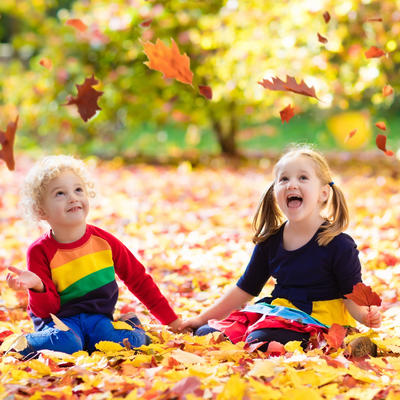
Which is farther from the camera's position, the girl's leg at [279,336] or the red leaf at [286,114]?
the red leaf at [286,114]

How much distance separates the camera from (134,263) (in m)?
2.69

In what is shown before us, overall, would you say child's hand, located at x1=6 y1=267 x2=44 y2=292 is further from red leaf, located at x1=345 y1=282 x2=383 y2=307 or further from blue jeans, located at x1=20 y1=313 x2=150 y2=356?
red leaf, located at x1=345 y1=282 x2=383 y2=307

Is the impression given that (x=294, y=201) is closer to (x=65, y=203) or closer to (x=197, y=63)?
(x=65, y=203)

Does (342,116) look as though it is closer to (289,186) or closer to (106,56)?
(106,56)

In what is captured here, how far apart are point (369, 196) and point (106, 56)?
5028mm

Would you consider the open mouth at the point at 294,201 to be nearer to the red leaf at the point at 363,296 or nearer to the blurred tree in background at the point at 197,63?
the red leaf at the point at 363,296

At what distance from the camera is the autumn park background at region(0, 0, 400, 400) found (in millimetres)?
→ 1974

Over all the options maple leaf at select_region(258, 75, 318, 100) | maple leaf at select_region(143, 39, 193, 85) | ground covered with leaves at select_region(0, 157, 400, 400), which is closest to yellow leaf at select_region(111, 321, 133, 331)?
ground covered with leaves at select_region(0, 157, 400, 400)

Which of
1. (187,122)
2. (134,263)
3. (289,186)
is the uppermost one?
(187,122)

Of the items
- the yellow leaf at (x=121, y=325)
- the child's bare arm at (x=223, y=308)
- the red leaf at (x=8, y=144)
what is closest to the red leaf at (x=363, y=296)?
the child's bare arm at (x=223, y=308)

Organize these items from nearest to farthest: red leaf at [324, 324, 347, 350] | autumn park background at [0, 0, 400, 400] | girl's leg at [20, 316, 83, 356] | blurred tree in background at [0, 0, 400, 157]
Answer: autumn park background at [0, 0, 400, 400] < red leaf at [324, 324, 347, 350] < girl's leg at [20, 316, 83, 356] < blurred tree in background at [0, 0, 400, 157]

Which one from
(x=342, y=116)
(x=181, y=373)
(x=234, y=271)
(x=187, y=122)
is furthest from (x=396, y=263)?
(x=342, y=116)

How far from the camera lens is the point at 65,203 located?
249 centimetres

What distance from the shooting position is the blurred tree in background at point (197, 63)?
604cm
